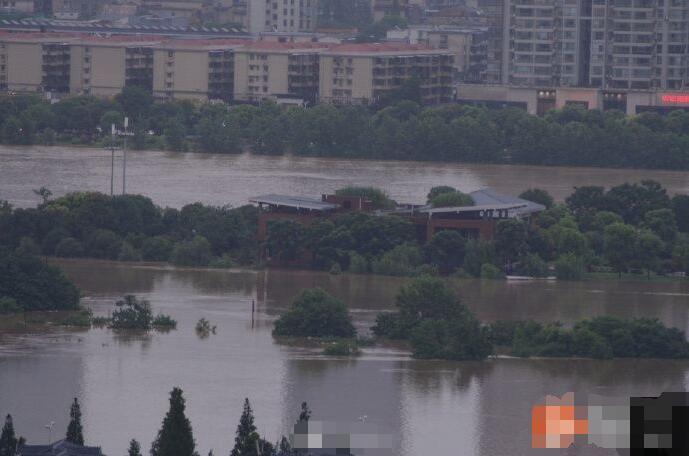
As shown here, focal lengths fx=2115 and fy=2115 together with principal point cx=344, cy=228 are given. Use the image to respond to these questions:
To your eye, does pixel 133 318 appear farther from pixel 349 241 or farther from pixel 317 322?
pixel 349 241

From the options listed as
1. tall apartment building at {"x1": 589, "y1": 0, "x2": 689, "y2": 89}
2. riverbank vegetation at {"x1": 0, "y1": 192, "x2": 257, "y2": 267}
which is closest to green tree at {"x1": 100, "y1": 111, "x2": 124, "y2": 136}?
tall apartment building at {"x1": 589, "y1": 0, "x2": 689, "y2": 89}

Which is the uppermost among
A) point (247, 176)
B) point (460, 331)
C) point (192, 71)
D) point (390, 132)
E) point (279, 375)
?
point (192, 71)

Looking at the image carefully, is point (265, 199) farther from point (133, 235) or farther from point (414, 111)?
point (414, 111)

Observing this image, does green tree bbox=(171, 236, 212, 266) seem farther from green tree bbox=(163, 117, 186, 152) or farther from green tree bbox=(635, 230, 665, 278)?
green tree bbox=(163, 117, 186, 152)

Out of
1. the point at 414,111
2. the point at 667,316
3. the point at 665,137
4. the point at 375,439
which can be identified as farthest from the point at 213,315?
the point at 414,111

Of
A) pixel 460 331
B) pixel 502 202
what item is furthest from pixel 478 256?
pixel 460 331

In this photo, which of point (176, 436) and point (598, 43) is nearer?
point (176, 436)

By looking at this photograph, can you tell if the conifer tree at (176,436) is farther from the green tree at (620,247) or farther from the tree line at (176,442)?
the green tree at (620,247)
